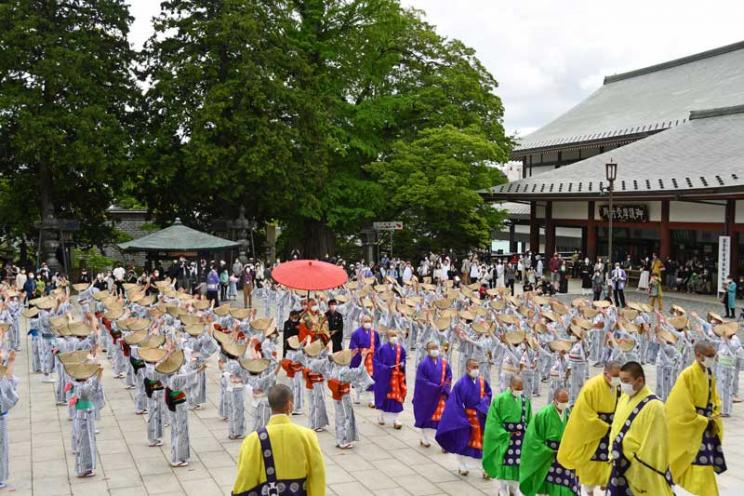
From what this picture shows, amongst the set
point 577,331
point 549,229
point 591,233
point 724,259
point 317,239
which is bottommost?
point 577,331

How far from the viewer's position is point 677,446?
770 centimetres

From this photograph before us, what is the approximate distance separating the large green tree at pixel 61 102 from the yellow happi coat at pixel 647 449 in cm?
2886

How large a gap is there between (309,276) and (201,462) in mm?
4596

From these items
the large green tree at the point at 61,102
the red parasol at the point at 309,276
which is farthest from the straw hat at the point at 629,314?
the large green tree at the point at 61,102

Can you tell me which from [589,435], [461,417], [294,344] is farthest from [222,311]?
[589,435]

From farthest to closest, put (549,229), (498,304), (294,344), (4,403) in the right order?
(549,229)
(498,304)
(294,344)
(4,403)

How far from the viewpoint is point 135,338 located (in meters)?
11.9

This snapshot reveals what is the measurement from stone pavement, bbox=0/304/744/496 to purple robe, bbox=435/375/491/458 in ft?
1.49

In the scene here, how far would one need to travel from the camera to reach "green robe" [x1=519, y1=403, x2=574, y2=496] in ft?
25.4

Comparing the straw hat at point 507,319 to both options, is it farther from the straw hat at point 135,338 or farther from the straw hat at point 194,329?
the straw hat at point 135,338

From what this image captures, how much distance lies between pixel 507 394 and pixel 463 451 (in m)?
1.30

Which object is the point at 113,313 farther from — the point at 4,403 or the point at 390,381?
the point at 390,381

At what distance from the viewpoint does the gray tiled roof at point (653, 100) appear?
37.3 meters

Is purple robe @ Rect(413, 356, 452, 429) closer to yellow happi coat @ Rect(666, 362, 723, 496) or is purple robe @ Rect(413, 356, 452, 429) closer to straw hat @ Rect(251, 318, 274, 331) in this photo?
yellow happi coat @ Rect(666, 362, 723, 496)
